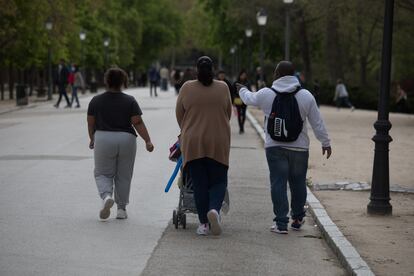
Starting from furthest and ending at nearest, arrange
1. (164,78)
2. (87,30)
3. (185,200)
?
(87,30) < (164,78) < (185,200)

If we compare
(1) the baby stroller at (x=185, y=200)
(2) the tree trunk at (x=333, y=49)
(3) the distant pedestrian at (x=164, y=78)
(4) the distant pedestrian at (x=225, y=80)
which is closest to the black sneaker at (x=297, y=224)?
(1) the baby stroller at (x=185, y=200)

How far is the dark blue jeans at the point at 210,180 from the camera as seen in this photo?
9562 millimetres

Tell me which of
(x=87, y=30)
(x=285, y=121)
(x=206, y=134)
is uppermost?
(x=87, y=30)

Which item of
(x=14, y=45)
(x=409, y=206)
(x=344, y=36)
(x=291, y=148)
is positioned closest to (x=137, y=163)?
(x=409, y=206)

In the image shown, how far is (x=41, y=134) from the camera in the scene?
23984 mm

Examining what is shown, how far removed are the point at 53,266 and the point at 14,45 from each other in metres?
37.4

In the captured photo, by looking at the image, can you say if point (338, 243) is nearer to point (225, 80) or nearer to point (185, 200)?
point (185, 200)

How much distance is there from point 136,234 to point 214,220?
2.78 ft

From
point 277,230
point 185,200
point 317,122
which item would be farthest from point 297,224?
point 185,200

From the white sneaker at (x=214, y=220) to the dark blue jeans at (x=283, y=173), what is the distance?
72cm

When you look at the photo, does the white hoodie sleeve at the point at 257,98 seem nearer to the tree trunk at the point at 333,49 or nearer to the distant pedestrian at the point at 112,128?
the distant pedestrian at the point at 112,128

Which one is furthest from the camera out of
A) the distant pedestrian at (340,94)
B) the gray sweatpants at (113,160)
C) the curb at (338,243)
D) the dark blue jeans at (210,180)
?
the distant pedestrian at (340,94)

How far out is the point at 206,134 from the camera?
947 cm

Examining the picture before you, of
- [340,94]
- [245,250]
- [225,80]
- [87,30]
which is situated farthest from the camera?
[87,30]
